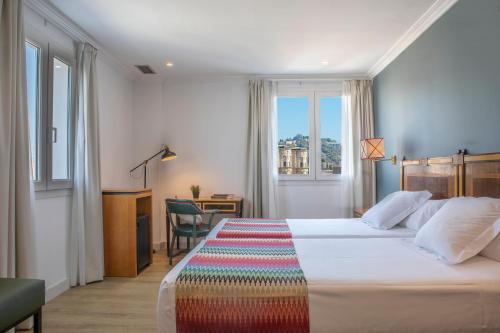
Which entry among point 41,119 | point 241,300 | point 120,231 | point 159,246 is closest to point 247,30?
point 41,119

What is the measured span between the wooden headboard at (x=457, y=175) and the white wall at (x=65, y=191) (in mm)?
3246

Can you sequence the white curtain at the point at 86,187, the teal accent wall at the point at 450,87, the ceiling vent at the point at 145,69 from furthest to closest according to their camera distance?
the ceiling vent at the point at 145,69 → the white curtain at the point at 86,187 → the teal accent wall at the point at 450,87

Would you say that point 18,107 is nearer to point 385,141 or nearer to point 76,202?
point 76,202

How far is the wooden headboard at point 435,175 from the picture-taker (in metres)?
2.47

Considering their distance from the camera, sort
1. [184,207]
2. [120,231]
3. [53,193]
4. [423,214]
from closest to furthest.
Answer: [423,214], [53,193], [120,231], [184,207]

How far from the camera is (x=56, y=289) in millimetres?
2873

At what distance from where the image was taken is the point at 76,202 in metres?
3.07

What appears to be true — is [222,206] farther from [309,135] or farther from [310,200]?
[309,135]

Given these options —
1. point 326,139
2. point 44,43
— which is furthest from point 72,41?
point 326,139

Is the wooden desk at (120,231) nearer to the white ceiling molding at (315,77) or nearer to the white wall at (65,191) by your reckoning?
the white wall at (65,191)

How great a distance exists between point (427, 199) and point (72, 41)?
12.0 ft

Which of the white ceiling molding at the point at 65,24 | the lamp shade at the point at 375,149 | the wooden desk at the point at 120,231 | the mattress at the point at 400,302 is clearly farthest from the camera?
the lamp shade at the point at 375,149

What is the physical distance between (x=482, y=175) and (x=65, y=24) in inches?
144

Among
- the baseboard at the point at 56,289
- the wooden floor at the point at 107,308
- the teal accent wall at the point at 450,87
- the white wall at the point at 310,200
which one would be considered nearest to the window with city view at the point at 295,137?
the white wall at the point at 310,200
